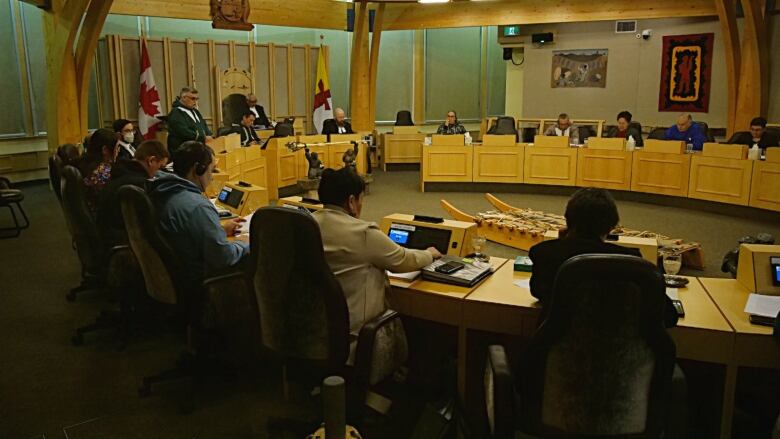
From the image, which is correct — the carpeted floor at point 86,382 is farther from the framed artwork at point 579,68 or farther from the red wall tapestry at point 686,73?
the framed artwork at point 579,68

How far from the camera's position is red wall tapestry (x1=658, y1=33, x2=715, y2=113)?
1170cm

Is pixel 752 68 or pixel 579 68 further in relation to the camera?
pixel 579 68

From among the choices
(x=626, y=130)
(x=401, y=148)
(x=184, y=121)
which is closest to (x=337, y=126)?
(x=401, y=148)

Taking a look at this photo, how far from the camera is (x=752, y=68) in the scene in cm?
1021

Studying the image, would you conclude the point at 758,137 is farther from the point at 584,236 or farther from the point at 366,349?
the point at 366,349

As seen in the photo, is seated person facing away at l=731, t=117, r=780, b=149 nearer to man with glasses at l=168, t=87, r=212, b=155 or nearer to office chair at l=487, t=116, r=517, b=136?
office chair at l=487, t=116, r=517, b=136

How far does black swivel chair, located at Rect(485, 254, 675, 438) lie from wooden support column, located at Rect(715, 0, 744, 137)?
9641 millimetres

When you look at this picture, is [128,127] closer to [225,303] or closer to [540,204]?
[225,303]

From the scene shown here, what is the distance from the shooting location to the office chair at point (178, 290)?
3.41 meters

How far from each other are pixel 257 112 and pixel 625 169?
693 centimetres

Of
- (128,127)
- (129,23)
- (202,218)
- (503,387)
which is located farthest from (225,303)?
(129,23)

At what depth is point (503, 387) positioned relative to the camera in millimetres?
2322

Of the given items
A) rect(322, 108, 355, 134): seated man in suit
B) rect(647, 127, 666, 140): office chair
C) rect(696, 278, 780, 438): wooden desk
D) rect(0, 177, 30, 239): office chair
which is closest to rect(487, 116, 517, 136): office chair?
rect(647, 127, 666, 140): office chair

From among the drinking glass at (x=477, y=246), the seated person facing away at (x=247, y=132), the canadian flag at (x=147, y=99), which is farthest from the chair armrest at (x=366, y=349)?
the canadian flag at (x=147, y=99)
